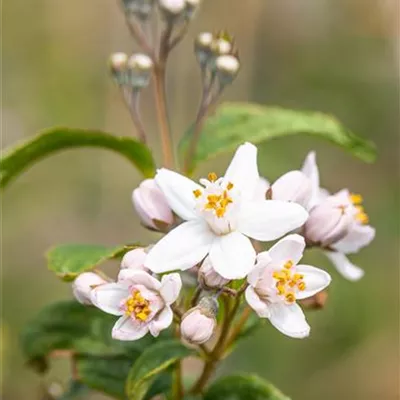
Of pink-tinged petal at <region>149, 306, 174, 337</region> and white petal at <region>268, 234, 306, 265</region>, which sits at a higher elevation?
white petal at <region>268, 234, 306, 265</region>

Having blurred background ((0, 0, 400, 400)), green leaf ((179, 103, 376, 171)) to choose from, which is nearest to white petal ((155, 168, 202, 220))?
green leaf ((179, 103, 376, 171))

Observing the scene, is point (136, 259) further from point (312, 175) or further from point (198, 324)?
point (312, 175)

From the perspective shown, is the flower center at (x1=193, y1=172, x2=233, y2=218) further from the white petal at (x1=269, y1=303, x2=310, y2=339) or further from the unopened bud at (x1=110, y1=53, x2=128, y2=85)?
the unopened bud at (x1=110, y1=53, x2=128, y2=85)

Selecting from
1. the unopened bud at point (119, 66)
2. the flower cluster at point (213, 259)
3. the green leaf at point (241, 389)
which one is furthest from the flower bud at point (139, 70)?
the green leaf at point (241, 389)

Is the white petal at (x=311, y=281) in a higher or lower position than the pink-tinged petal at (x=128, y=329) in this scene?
higher

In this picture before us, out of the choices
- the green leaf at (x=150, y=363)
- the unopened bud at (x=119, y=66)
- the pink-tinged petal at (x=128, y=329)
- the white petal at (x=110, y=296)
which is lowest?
the green leaf at (x=150, y=363)

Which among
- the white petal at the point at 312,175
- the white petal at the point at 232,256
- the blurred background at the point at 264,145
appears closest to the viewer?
the white petal at the point at 232,256

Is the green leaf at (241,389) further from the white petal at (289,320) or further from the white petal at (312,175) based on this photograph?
the white petal at (312,175)
